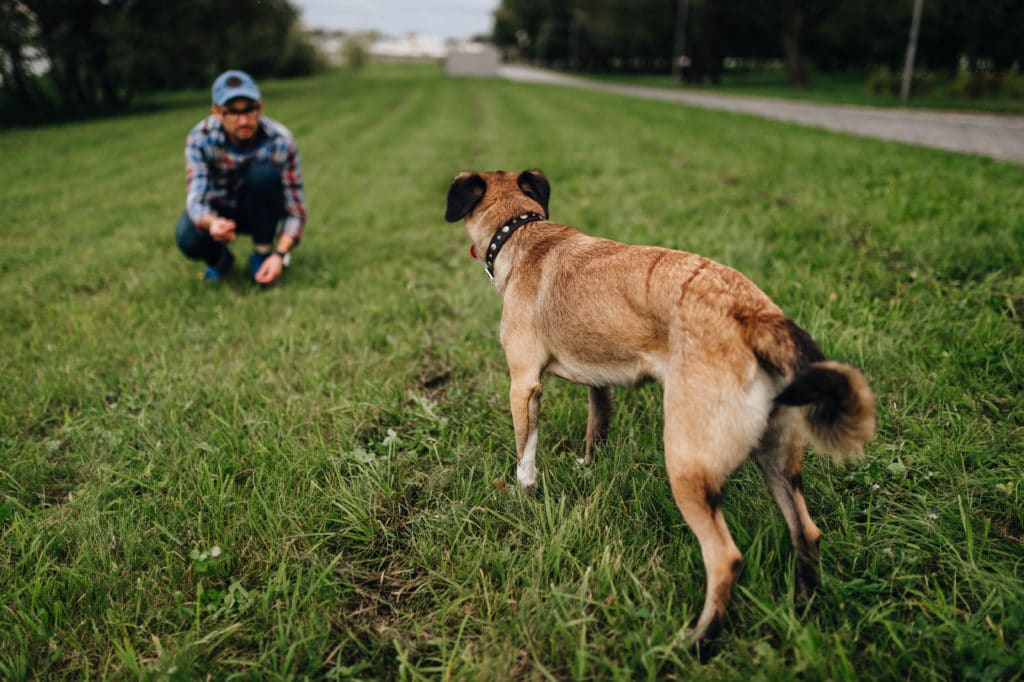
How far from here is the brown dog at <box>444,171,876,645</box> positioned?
1.81m

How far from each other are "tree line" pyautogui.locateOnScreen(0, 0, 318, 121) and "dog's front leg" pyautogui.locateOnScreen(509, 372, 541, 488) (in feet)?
83.9

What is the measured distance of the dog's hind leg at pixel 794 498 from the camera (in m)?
1.98

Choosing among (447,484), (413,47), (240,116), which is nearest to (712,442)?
(447,484)

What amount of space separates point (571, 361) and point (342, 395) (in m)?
1.61

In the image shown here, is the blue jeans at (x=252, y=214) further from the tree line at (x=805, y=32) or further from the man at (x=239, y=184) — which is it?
the tree line at (x=805, y=32)

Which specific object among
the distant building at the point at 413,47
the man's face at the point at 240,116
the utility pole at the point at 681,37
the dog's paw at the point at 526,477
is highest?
the distant building at the point at 413,47

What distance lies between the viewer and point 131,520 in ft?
8.34

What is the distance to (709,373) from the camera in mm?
1854

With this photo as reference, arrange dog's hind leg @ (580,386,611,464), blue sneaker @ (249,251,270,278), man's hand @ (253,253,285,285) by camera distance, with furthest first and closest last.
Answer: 1. blue sneaker @ (249,251,270,278)
2. man's hand @ (253,253,285,285)
3. dog's hind leg @ (580,386,611,464)

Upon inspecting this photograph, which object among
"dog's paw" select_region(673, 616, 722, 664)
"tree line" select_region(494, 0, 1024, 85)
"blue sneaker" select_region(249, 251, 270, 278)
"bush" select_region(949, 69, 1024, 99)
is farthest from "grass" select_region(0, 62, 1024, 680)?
"tree line" select_region(494, 0, 1024, 85)

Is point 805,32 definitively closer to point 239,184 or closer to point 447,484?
point 239,184

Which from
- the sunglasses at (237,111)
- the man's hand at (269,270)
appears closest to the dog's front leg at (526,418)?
the man's hand at (269,270)

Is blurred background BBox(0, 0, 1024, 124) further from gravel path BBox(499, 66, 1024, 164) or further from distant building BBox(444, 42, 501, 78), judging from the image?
distant building BBox(444, 42, 501, 78)

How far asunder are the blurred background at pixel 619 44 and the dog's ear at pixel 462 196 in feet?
40.0
